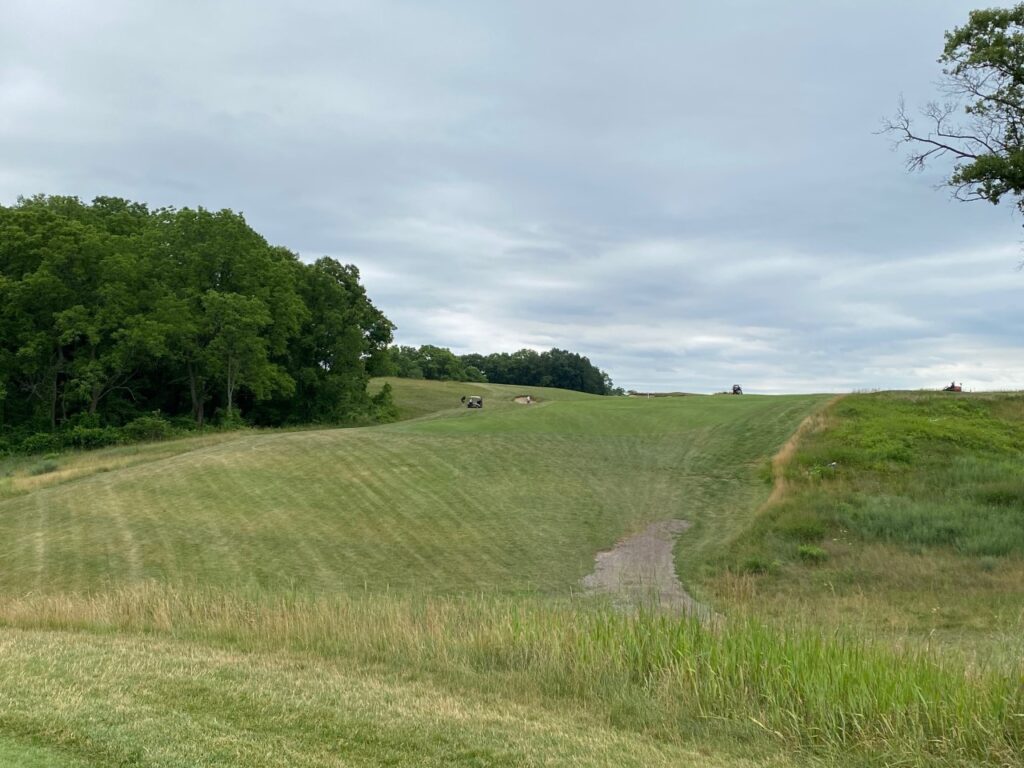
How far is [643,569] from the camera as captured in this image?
1614 cm

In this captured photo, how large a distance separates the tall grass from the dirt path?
4803mm

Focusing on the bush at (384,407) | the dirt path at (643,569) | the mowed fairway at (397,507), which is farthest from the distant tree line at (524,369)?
the dirt path at (643,569)

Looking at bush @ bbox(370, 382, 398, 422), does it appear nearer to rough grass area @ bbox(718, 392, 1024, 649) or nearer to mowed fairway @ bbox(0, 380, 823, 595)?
mowed fairway @ bbox(0, 380, 823, 595)

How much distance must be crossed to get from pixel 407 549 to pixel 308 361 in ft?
142

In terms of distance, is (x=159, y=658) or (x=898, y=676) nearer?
(x=898, y=676)

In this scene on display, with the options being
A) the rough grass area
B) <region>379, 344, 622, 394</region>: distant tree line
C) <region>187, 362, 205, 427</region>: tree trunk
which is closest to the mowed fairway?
the rough grass area

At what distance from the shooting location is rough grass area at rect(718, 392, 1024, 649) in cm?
1241

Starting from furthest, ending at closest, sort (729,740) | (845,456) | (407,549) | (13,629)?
(845,456) → (407,549) → (13,629) → (729,740)

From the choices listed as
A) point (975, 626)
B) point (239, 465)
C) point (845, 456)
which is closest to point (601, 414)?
point (845, 456)

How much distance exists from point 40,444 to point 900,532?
4414cm

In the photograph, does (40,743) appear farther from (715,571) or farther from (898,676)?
(715,571)

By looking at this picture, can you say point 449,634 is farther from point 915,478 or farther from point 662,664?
point 915,478

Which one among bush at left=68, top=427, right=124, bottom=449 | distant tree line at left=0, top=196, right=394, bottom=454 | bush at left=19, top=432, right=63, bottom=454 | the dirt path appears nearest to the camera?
the dirt path

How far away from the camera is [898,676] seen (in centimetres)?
594
